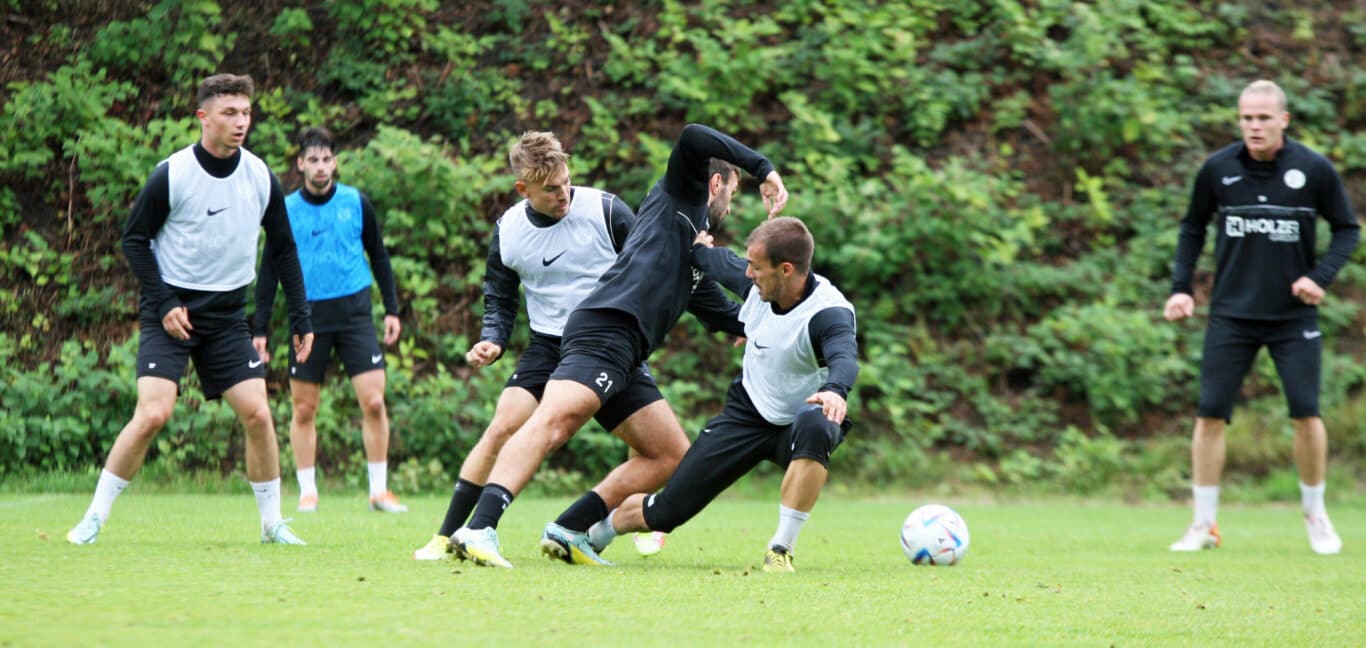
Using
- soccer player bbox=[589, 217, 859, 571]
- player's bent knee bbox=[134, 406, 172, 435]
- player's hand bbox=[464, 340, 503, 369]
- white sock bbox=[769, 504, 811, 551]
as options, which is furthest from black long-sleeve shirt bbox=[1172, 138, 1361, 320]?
player's bent knee bbox=[134, 406, 172, 435]

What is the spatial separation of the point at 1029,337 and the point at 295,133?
7690 millimetres

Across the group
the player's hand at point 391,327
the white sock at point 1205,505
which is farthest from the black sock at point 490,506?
the white sock at point 1205,505

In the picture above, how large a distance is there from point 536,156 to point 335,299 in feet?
13.1

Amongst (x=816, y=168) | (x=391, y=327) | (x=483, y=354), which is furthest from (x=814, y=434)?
(x=816, y=168)

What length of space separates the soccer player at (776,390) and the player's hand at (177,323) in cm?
213

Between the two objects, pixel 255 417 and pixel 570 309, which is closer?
pixel 570 309

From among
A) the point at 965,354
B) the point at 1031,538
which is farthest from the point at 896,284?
the point at 1031,538

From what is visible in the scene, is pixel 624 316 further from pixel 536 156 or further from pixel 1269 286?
pixel 1269 286

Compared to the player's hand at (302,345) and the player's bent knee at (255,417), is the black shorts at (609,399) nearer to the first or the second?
the player's hand at (302,345)

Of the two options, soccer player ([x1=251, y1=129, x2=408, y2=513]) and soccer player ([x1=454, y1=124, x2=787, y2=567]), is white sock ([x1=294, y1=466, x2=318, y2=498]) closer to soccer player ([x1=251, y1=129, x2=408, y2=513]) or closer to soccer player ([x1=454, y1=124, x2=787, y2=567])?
soccer player ([x1=251, y1=129, x2=408, y2=513])

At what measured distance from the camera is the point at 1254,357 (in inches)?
323

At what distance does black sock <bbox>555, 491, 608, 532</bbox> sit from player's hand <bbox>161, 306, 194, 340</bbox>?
1971 millimetres

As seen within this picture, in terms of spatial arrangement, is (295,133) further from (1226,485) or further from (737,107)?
(1226,485)

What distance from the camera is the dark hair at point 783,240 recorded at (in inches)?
236
